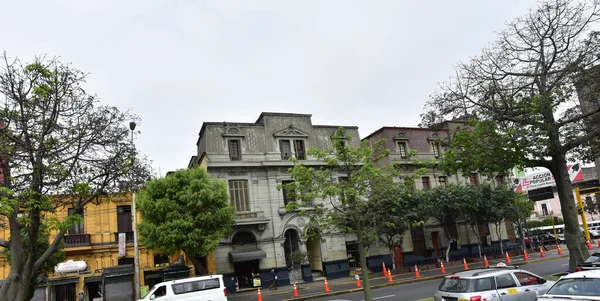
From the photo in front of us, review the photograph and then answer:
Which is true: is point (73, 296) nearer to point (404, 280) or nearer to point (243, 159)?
point (243, 159)

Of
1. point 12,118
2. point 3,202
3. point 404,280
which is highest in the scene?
point 12,118

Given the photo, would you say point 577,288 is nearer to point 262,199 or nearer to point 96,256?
point 262,199

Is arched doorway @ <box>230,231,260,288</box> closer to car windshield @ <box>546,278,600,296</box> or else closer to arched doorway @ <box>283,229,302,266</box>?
arched doorway @ <box>283,229,302,266</box>

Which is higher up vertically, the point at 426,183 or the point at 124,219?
the point at 426,183

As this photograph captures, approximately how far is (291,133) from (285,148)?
1.30m

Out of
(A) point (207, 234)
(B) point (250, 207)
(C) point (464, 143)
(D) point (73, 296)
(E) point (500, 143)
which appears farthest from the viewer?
(B) point (250, 207)

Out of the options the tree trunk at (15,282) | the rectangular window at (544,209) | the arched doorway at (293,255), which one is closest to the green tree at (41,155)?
the tree trunk at (15,282)

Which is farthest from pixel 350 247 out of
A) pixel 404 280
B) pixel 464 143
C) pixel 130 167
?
pixel 130 167

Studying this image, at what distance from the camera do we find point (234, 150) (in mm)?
32688

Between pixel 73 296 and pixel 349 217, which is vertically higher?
pixel 349 217

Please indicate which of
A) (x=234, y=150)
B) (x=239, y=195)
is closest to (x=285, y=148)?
(x=234, y=150)

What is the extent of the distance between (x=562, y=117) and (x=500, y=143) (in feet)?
11.0

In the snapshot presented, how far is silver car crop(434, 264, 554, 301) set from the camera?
37.3 ft

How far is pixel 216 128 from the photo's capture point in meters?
32.3
